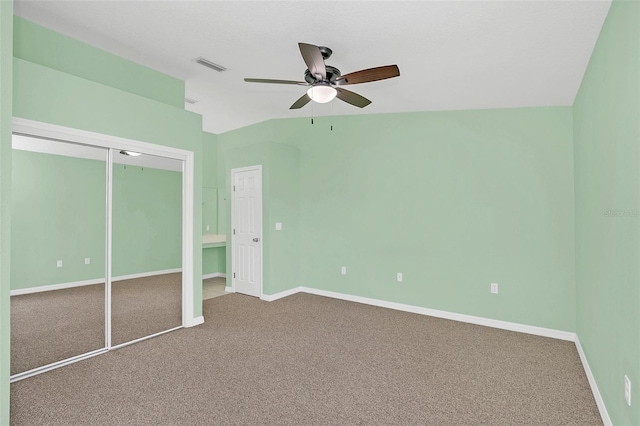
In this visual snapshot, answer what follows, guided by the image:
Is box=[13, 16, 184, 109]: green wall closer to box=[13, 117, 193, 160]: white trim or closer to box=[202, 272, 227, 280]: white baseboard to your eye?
box=[13, 117, 193, 160]: white trim

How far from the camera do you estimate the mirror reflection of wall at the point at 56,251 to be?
2.75m

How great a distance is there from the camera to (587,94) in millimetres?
2746

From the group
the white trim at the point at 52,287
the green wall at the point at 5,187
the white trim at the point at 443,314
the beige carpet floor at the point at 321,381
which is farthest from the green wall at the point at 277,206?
the green wall at the point at 5,187

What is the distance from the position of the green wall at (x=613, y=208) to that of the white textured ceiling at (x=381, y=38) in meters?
0.31

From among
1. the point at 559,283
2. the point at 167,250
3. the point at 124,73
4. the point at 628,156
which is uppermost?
the point at 124,73

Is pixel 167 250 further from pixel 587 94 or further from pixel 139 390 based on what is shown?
pixel 587 94

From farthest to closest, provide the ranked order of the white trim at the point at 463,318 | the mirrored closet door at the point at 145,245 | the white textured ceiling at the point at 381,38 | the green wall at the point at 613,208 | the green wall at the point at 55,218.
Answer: the white trim at the point at 463,318, the mirrored closet door at the point at 145,245, the green wall at the point at 55,218, the white textured ceiling at the point at 381,38, the green wall at the point at 613,208

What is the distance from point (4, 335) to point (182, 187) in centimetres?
221

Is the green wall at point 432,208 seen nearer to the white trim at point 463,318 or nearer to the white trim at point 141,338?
the white trim at point 463,318

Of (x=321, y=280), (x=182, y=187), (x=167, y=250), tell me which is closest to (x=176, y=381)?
(x=167, y=250)

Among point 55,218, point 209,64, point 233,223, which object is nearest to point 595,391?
point 209,64

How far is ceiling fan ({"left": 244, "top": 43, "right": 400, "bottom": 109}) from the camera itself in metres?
2.42

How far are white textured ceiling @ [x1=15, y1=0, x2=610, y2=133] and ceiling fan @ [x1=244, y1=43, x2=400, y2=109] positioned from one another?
0.28 meters

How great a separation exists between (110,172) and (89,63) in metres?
1.14
